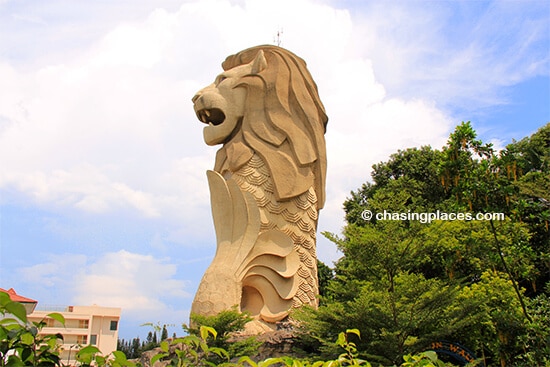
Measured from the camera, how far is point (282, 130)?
38.4 feet

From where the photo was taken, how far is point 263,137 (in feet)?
38.1

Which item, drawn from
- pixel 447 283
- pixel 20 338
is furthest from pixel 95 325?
pixel 20 338

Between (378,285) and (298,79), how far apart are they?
18.5 ft

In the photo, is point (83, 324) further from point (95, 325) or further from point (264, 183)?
point (264, 183)

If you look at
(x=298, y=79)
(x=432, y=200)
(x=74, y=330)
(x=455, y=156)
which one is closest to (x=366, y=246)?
(x=455, y=156)

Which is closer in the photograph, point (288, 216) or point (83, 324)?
point (288, 216)

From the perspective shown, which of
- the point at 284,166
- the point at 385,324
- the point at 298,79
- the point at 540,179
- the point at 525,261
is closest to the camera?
the point at 385,324

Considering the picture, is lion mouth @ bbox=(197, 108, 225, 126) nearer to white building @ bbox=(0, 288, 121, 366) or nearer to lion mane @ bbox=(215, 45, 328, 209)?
lion mane @ bbox=(215, 45, 328, 209)

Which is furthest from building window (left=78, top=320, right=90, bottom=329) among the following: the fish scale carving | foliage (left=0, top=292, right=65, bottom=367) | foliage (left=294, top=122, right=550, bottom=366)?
foliage (left=0, top=292, right=65, bottom=367)

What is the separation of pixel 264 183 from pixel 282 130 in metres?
1.24

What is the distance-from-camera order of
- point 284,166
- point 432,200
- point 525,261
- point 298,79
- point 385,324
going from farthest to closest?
point 432,200
point 298,79
point 284,166
point 525,261
point 385,324

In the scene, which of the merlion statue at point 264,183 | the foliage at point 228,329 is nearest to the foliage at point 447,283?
the foliage at point 228,329

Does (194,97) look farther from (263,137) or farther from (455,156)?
(455,156)

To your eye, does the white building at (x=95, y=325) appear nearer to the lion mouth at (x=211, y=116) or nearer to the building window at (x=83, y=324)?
the building window at (x=83, y=324)
